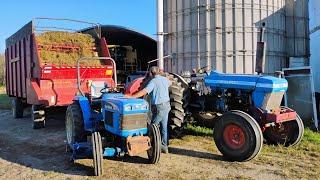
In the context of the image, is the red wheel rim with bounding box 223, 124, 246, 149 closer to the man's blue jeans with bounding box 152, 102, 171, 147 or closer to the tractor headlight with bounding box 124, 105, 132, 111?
the man's blue jeans with bounding box 152, 102, 171, 147

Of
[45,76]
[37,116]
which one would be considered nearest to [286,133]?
[45,76]

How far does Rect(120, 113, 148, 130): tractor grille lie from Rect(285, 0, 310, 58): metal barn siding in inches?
464

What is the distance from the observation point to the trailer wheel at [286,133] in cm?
830

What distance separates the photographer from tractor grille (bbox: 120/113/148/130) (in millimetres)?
6719

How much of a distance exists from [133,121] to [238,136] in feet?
6.30

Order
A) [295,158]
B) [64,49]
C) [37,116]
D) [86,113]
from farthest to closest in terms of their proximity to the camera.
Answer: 1. [64,49]
2. [37,116]
3. [86,113]
4. [295,158]

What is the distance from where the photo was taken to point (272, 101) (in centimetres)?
790

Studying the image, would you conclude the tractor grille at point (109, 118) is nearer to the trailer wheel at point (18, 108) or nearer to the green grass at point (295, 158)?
the green grass at point (295, 158)

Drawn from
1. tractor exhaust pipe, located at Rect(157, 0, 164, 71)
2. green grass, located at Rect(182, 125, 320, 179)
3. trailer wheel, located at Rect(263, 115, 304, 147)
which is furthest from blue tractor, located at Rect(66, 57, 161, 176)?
tractor exhaust pipe, located at Rect(157, 0, 164, 71)

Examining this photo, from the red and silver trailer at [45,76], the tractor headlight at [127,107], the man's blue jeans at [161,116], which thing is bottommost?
the man's blue jeans at [161,116]

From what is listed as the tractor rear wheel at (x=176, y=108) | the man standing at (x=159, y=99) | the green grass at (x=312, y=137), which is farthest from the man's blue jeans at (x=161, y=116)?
the green grass at (x=312, y=137)

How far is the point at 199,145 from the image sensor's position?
29.2ft

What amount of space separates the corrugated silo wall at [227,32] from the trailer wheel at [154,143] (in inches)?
359

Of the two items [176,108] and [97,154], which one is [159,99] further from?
[97,154]
